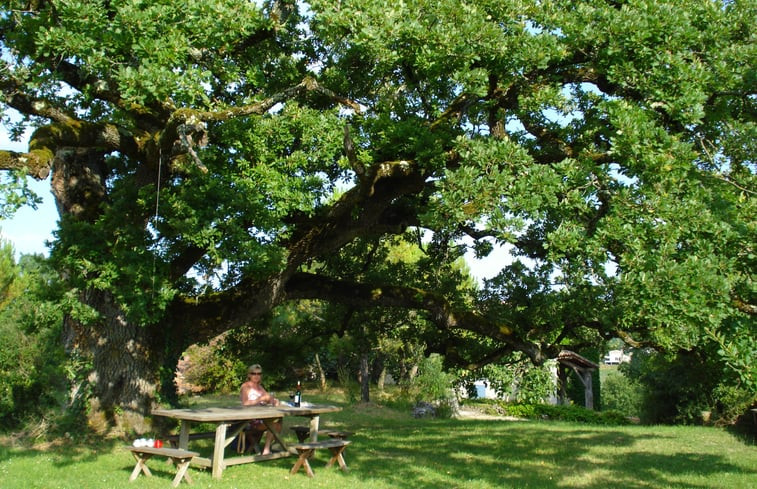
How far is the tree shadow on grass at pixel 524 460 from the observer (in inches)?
334

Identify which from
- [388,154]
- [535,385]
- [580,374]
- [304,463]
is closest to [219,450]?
[304,463]

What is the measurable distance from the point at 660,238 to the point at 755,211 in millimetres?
1285

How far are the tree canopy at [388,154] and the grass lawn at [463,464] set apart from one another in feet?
5.92

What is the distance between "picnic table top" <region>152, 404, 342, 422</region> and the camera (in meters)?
7.59

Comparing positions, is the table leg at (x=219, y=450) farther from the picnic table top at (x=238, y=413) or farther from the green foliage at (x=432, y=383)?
the green foliage at (x=432, y=383)

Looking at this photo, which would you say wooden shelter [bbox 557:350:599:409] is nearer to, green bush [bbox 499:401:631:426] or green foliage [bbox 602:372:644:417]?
green bush [bbox 499:401:631:426]

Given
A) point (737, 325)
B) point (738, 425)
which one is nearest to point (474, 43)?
point (737, 325)

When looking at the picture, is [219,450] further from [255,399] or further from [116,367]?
[116,367]

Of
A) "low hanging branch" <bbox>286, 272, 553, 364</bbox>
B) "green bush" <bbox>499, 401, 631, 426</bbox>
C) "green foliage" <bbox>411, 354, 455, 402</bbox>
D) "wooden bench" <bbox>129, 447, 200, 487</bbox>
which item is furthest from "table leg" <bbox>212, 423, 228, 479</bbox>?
"green bush" <bbox>499, 401, 631, 426</bbox>

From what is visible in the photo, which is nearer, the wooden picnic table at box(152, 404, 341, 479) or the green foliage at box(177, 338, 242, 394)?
the wooden picnic table at box(152, 404, 341, 479)

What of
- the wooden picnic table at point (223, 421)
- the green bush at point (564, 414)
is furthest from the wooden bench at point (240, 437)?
the green bush at point (564, 414)

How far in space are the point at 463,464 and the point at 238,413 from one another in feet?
12.4

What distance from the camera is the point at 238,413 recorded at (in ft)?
26.3

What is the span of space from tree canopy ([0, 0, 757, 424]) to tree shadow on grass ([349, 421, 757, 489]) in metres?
1.96
